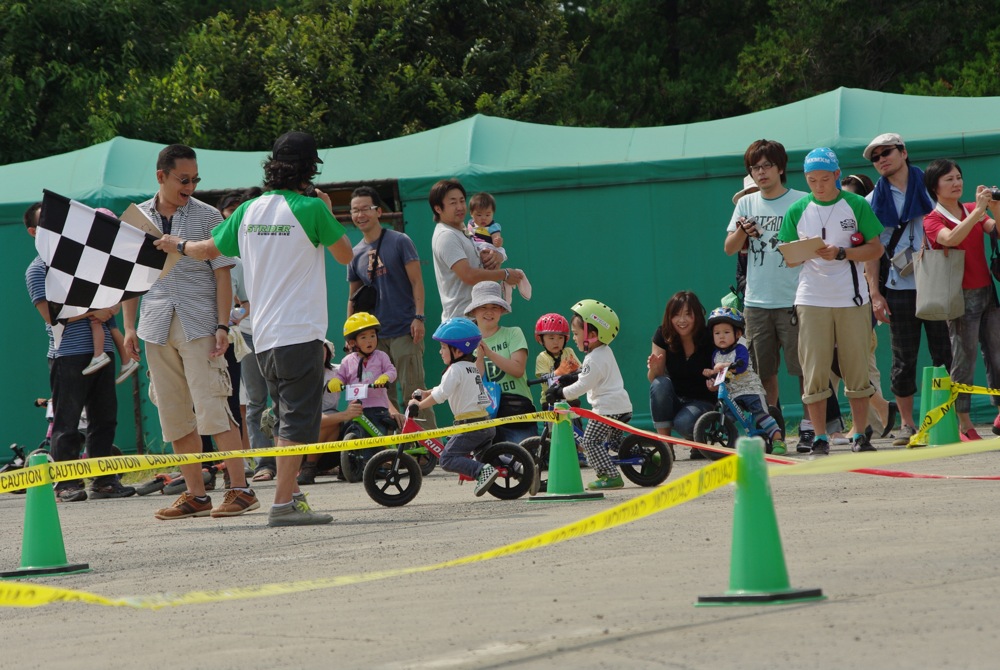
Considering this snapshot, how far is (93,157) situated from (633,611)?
10.5 meters

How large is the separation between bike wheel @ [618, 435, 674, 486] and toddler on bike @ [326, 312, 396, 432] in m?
2.76

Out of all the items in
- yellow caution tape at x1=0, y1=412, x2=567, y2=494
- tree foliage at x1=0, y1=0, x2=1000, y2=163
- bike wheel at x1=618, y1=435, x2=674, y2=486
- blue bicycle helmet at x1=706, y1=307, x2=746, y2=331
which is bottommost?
bike wheel at x1=618, y1=435, x2=674, y2=486

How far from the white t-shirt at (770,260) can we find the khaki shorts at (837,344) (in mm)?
704

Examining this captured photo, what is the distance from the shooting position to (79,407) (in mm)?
10023

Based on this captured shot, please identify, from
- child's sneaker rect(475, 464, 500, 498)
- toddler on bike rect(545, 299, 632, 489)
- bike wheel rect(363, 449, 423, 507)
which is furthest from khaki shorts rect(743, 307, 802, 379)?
bike wheel rect(363, 449, 423, 507)

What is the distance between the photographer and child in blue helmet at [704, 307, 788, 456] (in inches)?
391

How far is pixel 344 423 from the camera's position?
435 inches

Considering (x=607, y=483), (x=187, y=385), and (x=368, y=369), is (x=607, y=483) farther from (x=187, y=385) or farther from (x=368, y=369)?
(x=368, y=369)

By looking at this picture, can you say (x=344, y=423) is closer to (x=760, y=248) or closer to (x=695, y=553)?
(x=760, y=248)

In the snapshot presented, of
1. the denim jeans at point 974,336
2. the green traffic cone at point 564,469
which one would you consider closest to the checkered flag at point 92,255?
the green traffic cone at point 564,469

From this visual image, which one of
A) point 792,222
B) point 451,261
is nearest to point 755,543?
point 792,222

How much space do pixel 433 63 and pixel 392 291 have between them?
15397 millimetres

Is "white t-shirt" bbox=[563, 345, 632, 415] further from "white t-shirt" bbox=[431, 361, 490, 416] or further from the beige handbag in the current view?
the beige handbag

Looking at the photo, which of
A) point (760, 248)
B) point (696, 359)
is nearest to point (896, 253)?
point (760, 248)
